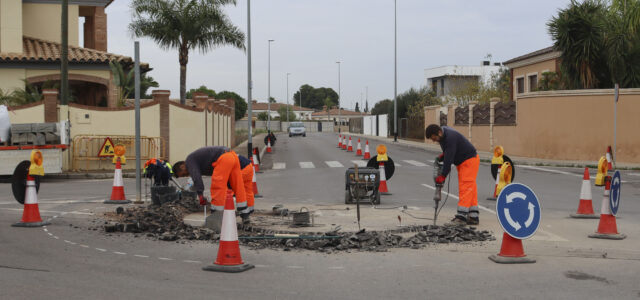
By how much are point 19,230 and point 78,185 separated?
8965 mm

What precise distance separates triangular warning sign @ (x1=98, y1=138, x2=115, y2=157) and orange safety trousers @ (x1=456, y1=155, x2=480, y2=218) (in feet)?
49.7

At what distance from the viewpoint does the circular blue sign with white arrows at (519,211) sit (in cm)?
730

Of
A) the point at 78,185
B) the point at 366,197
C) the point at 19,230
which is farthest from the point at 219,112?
the point at 19,230

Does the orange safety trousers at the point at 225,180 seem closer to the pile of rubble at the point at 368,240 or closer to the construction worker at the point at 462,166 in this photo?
the pile of rubble at the point at 368,240

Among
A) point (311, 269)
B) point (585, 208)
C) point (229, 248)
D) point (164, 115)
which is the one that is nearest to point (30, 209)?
point (229, 248)

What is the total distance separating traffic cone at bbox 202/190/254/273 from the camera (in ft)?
23.0

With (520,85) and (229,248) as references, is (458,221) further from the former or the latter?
(520,85)

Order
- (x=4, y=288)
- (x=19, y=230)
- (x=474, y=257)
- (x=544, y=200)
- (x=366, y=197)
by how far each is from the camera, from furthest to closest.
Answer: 1. (x=544, y=200)
2. (x=366, y=197)
3. (x=19, y=230)
4. (x=474, y=257)
5. (x=4, y=288)

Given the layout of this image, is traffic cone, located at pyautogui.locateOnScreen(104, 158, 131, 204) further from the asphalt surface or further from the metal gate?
the metal gate

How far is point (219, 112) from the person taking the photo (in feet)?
116

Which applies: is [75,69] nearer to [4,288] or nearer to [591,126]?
[591,126]

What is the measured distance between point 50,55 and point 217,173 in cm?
2194

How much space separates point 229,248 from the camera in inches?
278

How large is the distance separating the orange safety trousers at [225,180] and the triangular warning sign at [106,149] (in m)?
13.9
